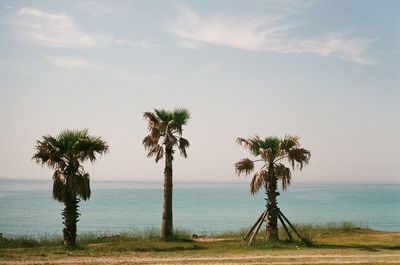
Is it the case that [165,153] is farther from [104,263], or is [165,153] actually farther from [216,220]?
[216,220]

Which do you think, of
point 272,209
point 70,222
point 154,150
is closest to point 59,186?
point 70,222

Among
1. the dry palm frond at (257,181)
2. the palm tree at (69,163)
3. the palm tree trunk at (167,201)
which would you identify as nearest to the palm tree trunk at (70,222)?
the palm tree at (69,163)

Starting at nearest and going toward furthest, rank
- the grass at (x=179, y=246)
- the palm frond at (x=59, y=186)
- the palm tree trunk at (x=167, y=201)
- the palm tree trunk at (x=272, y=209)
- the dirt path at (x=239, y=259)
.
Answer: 1. the dirt path at (x=239, y=259)
2. the grass at (x=179, y=246)
3. the palm frond at (x=59, y=186)
4. the palm tree trunk at (x=272, y=209)
5. the palm tree trunk at (x=167, y=201)

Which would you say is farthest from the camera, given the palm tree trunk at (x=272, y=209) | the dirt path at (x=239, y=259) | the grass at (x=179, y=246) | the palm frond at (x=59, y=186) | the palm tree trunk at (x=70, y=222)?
the palm tree trunk at (x=272, y=209)

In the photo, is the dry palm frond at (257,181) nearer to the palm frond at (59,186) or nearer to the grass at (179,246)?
the grass at (179,246)

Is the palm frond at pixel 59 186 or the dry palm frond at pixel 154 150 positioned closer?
the palm frond at pixel 59 186

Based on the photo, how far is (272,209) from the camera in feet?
94.5

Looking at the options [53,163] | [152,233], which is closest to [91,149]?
[53,163]

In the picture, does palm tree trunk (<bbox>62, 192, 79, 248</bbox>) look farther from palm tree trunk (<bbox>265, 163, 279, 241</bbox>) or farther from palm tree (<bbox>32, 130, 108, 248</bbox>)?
palm tree trunk (<bbox>265, 163, 279, 241</bbox>)

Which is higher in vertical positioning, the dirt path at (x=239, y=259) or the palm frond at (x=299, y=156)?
the palm frond at (x=299, y=156)

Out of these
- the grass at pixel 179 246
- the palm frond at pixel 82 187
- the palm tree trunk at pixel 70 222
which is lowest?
the grass at pixel 179 246

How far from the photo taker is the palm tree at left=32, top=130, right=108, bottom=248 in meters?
25.9

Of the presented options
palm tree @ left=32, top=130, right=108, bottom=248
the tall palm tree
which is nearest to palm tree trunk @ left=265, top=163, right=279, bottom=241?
the tall palm tree

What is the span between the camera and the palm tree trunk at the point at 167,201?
99.1 ft
